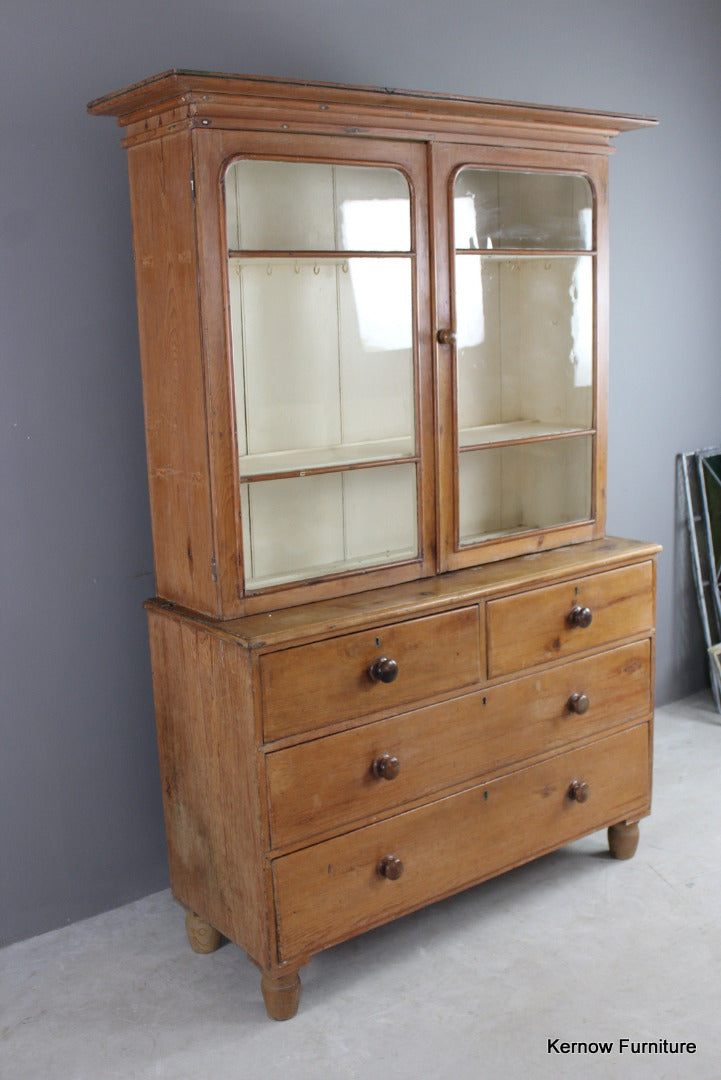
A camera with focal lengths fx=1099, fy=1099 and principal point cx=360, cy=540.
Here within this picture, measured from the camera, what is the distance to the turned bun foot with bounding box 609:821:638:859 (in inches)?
108

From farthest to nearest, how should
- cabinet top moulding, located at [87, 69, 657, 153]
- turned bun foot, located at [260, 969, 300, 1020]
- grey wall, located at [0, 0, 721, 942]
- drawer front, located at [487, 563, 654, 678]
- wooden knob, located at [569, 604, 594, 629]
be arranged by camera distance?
wooden knob, located at [569, 604, 594, 629] → drawer front, located at [487, 563, 654, 678] → grey wall, located at [0, 0, 721, 942] → turned bun foot, located at [260, 969, 300, 1020] → cabinet top moulding, located at [87, 69, 657, 153]

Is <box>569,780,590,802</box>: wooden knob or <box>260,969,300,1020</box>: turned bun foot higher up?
<box>569,780,590,802</box>: wooden knob

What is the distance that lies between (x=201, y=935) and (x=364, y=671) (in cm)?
75

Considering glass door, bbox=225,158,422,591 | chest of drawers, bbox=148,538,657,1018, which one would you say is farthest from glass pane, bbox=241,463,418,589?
chest of drawers, bbox=148,538,657,1018

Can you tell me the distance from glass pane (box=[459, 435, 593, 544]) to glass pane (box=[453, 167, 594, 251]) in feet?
1.54

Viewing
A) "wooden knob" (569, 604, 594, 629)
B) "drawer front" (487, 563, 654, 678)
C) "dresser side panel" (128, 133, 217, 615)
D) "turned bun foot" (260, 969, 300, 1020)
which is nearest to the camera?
"dresser side panel" (128, 133, 217, 615)

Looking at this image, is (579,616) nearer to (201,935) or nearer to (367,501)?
(367,501)

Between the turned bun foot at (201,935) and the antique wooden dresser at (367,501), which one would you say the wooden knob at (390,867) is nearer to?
the antique wooden dresser at (367,501)

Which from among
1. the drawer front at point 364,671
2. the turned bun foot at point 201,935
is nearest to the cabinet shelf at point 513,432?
the drawer front at point 364,671

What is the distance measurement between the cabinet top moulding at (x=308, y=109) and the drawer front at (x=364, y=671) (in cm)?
99

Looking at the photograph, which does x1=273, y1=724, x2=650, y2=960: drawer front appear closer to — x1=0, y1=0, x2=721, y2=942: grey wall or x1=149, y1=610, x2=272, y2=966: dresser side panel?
x1=149, y1=610, x2=272, y2=966: dresser side panel

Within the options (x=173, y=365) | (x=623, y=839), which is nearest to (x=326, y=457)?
(x=173, y=365)

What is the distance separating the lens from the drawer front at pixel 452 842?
2174 mm

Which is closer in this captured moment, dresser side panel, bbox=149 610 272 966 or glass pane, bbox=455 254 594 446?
dresser side panel, bbox=149 610 272 966
